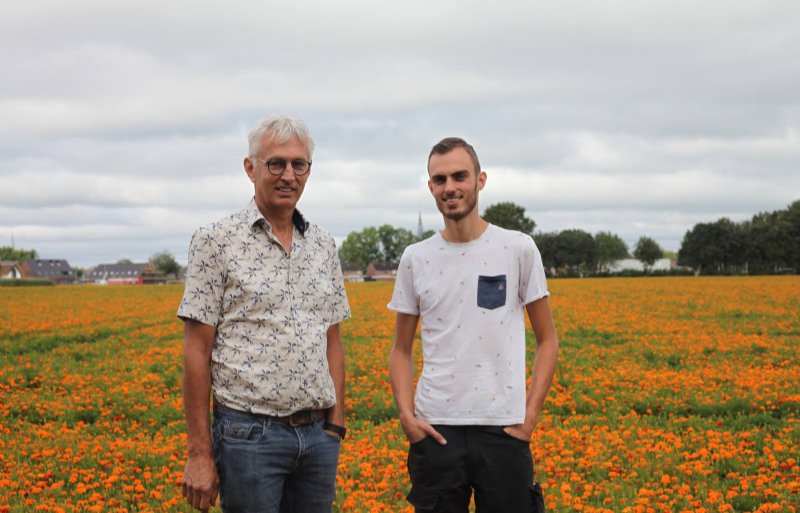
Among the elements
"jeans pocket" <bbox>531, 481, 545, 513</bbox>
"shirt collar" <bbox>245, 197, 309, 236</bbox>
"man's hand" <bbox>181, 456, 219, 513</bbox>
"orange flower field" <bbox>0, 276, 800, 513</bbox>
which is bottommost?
"orange flower field" <bbox>0, 276, 800, 513</bbox>

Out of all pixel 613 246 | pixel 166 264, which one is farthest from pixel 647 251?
pixel 166 264

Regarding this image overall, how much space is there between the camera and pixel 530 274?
3.72 metres

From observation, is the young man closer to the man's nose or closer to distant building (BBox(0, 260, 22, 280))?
the man's nose

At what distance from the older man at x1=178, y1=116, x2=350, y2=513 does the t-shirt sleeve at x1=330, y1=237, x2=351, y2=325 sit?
21 centimetres

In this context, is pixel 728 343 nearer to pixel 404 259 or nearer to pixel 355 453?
pixel 355 453

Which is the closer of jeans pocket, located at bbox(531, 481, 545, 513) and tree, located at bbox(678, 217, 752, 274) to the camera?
jeans pocket, located at bbox(531, 481, 545, 513)

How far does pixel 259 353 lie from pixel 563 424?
7.02 meters

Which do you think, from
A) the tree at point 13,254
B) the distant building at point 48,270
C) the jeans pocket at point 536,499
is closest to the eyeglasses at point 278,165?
the jeans pocket at point 536,499

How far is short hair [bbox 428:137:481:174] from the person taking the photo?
3694 millimetres

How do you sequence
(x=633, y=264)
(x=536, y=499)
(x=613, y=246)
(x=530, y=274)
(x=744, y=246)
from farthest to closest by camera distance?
(x=613, y=246), (x=633, y=264), (x=744, y=246), (x=530, y=274), (x=536, y=499)

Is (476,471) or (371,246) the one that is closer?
(476,471)

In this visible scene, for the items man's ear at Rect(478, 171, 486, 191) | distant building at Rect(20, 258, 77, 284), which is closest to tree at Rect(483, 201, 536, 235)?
distant building at Rect(20, 258, 77, 284)

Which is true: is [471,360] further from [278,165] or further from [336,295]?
[278,165]

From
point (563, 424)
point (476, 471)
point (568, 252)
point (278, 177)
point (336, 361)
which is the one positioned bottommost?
point (563, 424)
